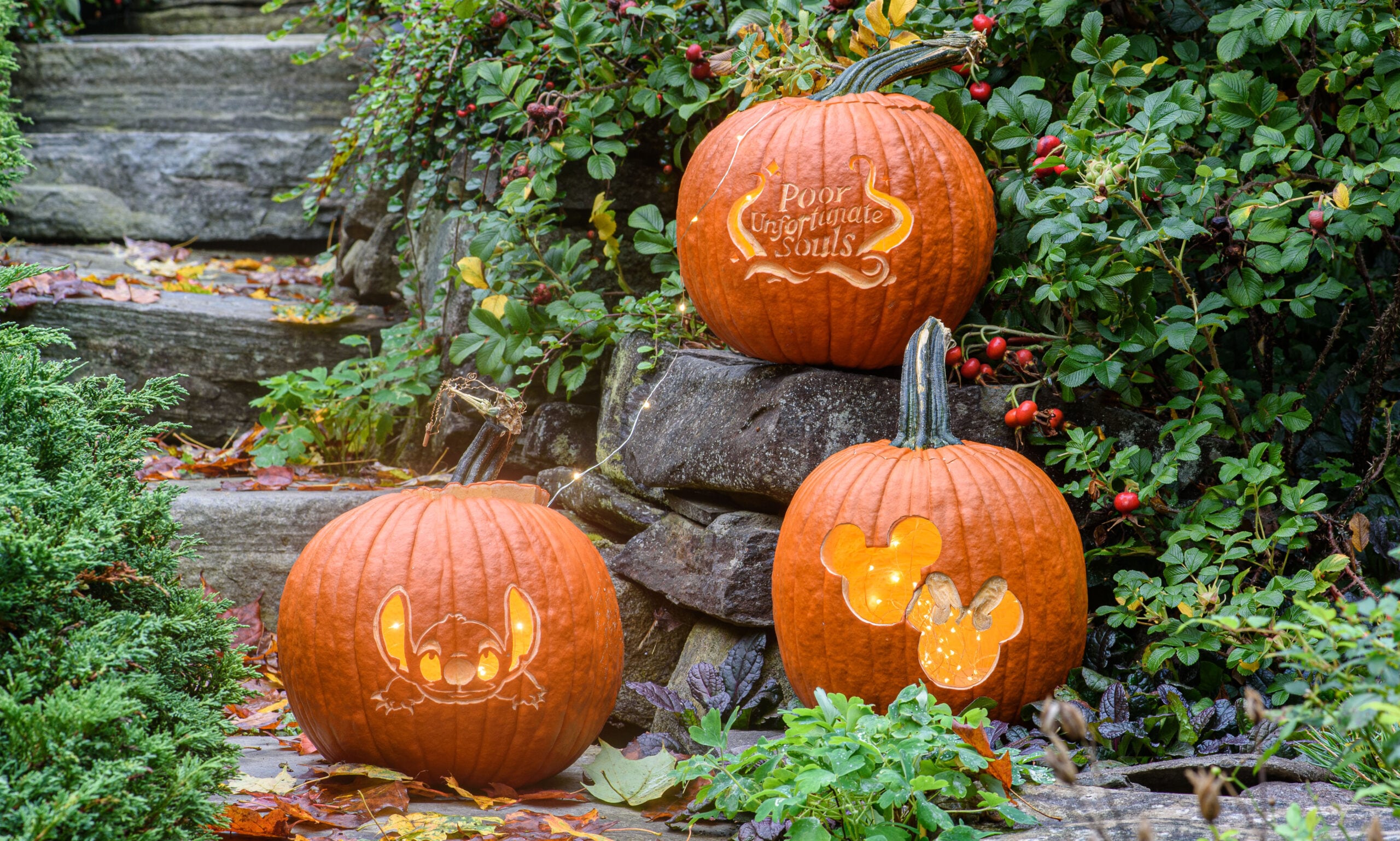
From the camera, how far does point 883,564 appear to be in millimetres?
2164

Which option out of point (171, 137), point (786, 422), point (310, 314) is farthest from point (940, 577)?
point (171, 137)

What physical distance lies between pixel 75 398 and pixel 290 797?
0.81 meters

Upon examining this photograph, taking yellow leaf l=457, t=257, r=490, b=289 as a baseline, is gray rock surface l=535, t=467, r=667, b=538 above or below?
below

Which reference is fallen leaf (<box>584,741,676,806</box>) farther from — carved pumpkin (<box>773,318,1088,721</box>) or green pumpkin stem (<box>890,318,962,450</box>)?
green pumpkin stem (<box>890,318,962,450</box>)

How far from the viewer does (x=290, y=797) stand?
194cm

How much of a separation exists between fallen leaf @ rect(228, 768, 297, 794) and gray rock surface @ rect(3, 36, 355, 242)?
13.4ft

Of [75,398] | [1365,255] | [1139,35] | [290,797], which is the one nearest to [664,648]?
[290,797]

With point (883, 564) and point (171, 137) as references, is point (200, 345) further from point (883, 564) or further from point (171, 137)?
point (883, 564)

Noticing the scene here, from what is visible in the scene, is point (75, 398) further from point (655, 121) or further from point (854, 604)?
point (655, 121)

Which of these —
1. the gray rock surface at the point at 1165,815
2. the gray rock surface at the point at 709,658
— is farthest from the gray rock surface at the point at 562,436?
the gray rock surface at the point at 1165,815

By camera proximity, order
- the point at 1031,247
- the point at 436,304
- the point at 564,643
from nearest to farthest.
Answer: the point at 564,643 < the point at 1031,247 < the point at 436,304

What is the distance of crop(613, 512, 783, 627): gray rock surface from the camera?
264 cm

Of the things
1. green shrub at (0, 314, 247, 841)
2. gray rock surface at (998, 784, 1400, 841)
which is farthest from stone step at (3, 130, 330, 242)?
gray rock surface at (998, 784, 1400, 841)

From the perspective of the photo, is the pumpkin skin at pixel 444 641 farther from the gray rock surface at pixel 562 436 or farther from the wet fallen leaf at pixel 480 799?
the gray rock surface at pixel 562 436
